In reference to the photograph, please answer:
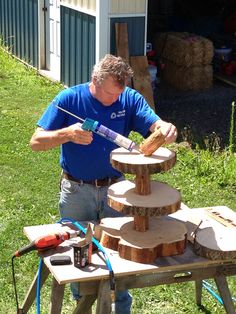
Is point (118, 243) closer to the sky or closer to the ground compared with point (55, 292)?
closer to the sky

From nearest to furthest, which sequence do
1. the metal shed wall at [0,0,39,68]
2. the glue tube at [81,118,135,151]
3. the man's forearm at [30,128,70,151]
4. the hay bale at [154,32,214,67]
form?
the glue tube at [81,118,135,151] → the man's forearm at [30,128,70,151] → the hay bale at [154,32,214,67] → the metal shed wall at [0,0,39,68]

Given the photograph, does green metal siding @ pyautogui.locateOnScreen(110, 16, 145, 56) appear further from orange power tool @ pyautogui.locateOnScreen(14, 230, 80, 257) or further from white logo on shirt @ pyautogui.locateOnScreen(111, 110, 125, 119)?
orange power tool @ pyautogui.locateOnScreen(14, 230, 80, 257)

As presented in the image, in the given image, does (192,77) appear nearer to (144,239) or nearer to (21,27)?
(21,27)

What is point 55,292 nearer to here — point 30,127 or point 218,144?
point 218,144

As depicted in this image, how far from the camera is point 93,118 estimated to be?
4148mm

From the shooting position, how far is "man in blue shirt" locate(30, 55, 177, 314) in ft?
13.1

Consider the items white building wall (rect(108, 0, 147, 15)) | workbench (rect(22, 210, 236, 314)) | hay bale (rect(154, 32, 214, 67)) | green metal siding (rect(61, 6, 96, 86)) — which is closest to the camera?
workbench (rect(22, 210, 236, 314))

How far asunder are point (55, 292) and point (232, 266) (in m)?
1.06

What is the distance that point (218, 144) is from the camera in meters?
8.55

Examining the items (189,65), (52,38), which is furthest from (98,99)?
(52,38)

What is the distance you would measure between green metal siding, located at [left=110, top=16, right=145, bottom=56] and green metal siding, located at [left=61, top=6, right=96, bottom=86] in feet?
1.16

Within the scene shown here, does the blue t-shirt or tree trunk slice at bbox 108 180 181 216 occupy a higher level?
the blue t-shirt

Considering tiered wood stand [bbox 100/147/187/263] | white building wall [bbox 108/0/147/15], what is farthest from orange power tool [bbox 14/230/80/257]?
white building wall [bbox 108/0/147/15]

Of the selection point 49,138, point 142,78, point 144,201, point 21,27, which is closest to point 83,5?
point 142,78
